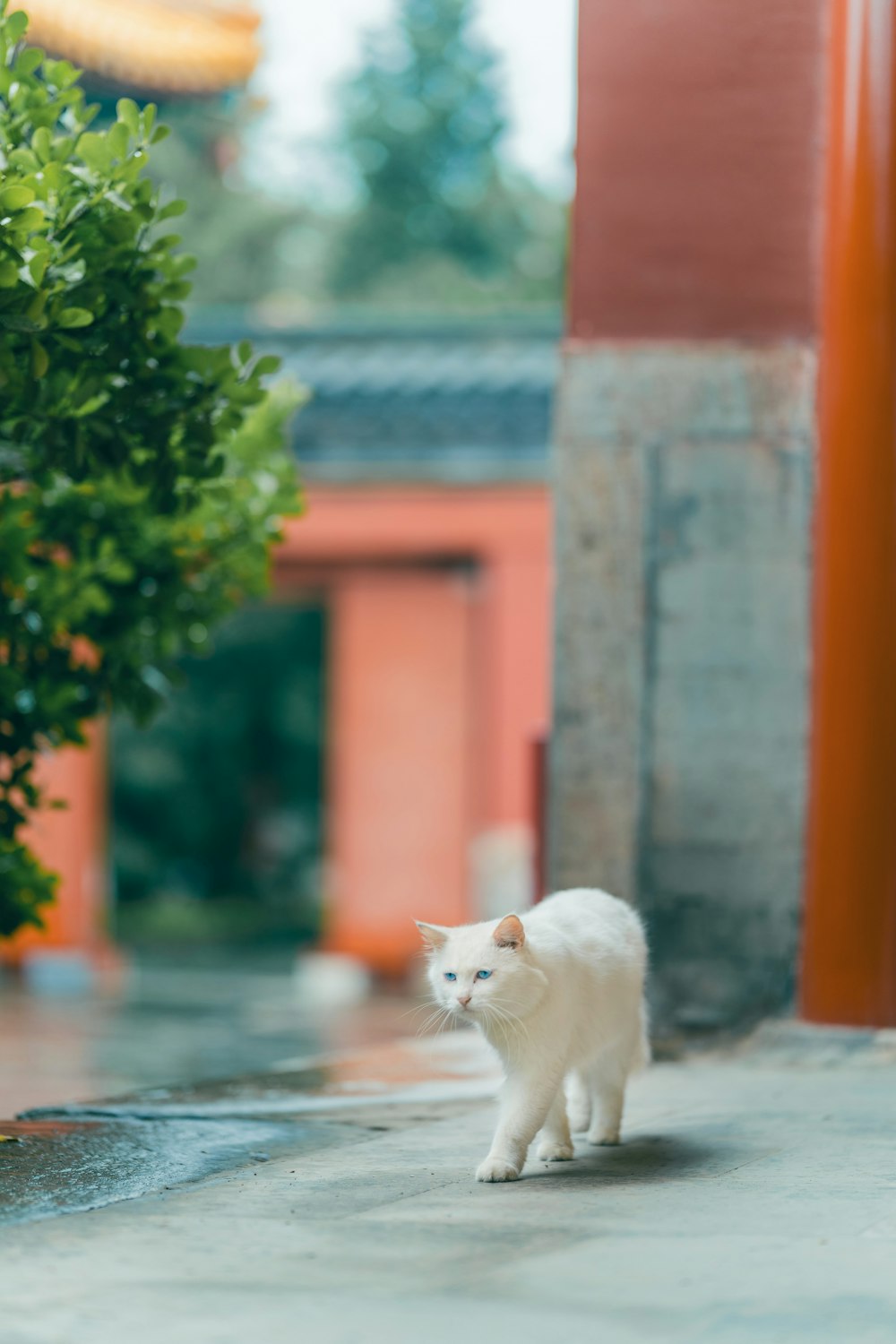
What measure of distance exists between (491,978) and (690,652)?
8.73 feet

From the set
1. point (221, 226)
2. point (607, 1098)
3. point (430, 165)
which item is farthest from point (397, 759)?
point (430, 165)

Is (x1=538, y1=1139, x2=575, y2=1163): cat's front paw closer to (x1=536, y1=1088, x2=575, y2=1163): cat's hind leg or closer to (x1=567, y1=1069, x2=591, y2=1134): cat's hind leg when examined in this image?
(x1=536, y1=1088, x2=575, y2=1163): cat's hind leg

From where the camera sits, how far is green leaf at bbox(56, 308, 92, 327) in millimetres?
4508

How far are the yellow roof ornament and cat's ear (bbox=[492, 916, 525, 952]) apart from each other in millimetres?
10280

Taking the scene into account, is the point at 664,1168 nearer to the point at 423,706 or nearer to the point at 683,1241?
the point at 683,1241

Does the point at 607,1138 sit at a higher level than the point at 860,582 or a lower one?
lower

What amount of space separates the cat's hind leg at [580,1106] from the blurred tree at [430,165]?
1912 centimetres

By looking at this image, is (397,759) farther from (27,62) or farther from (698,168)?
(27,62)

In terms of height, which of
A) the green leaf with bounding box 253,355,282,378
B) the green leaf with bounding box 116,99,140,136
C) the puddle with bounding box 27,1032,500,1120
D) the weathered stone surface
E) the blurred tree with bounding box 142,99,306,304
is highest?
the blurred tree with bounding box 142,99,306,304

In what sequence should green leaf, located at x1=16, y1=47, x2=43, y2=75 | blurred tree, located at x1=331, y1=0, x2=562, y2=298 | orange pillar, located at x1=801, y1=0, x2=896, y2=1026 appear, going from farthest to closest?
blurred tree, located at x1=331, y1=0, x2=562, y2=298
orange pillar, located at x1=801, y1=0, x2=896, y2=1026
green leaf, located at x1=16, y1=47, x2=43, y2=75

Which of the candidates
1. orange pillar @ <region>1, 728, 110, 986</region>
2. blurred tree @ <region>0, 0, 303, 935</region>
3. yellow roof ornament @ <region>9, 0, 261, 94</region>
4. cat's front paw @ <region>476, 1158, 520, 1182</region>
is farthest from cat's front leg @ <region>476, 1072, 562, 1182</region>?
yellow roof ornament @ <region>9, 0, 261, 94</region>

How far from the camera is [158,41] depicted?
13.7 meters

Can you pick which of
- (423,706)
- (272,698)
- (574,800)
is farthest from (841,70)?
(272,698)

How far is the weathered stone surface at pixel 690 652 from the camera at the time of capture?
6566 millimetres
